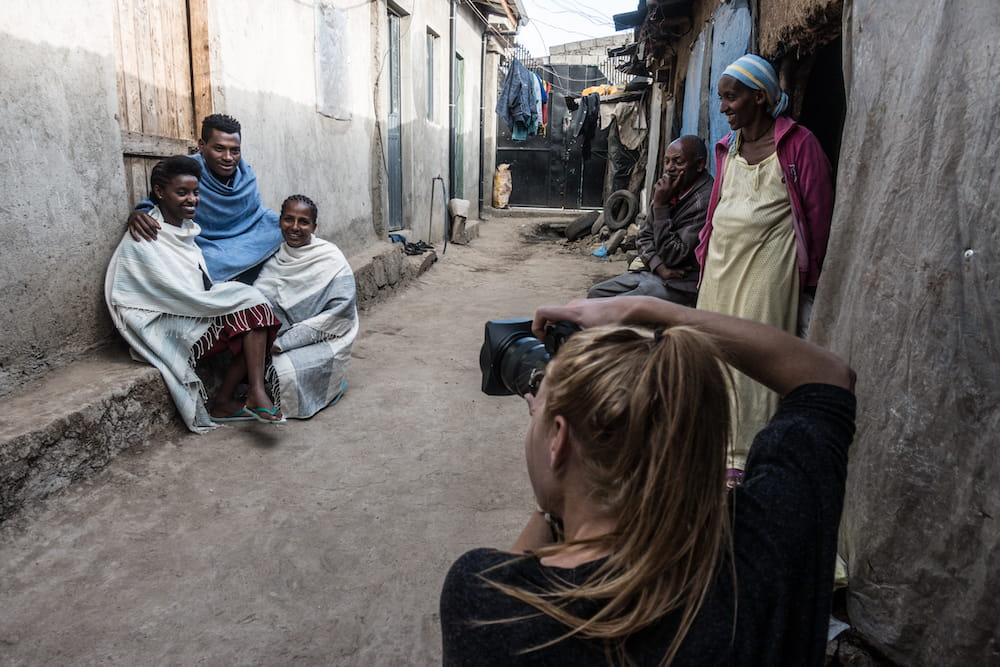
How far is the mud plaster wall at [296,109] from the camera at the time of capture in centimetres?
420

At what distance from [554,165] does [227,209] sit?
12379 mm

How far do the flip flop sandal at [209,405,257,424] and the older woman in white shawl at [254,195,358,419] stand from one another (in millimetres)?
171

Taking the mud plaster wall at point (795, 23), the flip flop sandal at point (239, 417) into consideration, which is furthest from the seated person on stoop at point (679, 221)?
the flip flop sandal at point (239, 417)

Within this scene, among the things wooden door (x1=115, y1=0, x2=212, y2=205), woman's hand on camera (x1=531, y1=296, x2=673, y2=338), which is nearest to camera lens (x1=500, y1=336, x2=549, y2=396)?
woman's hand on camera (x1=531, y1=296, x2=673, y2=338)

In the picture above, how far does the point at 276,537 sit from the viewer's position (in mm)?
2436

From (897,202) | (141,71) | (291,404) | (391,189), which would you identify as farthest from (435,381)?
(391,189)

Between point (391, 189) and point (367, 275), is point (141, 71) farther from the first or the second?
point (391, 189)

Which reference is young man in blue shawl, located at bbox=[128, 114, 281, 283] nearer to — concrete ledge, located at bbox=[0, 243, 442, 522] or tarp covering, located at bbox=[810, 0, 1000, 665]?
concrete ledge, located at bbox=[0, 243, 442, 522]

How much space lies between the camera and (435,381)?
4.18 metres

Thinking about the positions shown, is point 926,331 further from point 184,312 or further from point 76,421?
point 184,312

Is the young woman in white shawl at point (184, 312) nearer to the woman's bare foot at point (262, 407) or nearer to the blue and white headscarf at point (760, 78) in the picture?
the woman's bare foot at point (262, 407)

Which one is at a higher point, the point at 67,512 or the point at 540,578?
the point at 540,578

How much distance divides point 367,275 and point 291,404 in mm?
2683

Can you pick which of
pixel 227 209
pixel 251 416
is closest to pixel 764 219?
pixel 251 416
